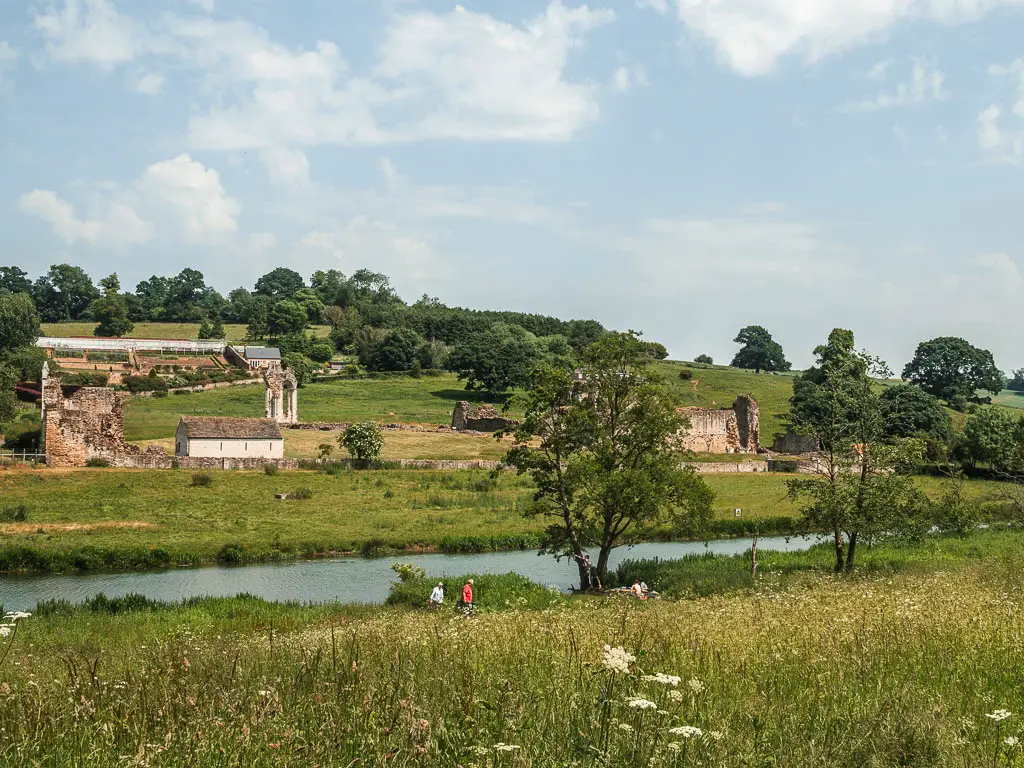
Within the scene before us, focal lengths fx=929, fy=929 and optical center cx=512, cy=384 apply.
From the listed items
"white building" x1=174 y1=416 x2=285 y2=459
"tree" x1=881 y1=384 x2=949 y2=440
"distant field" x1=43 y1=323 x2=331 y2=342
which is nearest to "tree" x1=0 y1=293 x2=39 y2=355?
"distant field" x1=43 y1=323 x2=331 y2=342

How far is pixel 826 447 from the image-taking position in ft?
86.3

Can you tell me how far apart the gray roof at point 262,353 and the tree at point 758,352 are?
64.6 metres

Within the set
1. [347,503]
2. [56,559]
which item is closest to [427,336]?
[347,503]

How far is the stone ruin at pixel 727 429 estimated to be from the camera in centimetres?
7406

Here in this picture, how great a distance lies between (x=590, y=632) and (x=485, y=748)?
399 cm

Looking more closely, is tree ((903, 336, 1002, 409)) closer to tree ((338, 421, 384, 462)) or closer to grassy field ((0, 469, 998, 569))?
grassy field ((0, 469, 998, 569))

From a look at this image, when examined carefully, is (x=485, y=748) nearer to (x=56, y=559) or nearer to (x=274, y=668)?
(x=274, y=668)

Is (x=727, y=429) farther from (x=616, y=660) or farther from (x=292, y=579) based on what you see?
(x=616, y=660)

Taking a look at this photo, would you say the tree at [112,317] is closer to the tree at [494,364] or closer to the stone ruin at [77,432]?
the tree at [494,364]

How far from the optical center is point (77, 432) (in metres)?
45.9

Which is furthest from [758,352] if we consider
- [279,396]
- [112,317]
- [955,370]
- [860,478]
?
[860,478]

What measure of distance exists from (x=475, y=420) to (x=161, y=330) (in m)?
79.8

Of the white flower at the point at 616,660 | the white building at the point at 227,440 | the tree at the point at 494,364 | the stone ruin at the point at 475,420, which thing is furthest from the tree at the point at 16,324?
the white flower at the point at 616,660

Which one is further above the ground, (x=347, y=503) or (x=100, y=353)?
(x=100, y=353)
